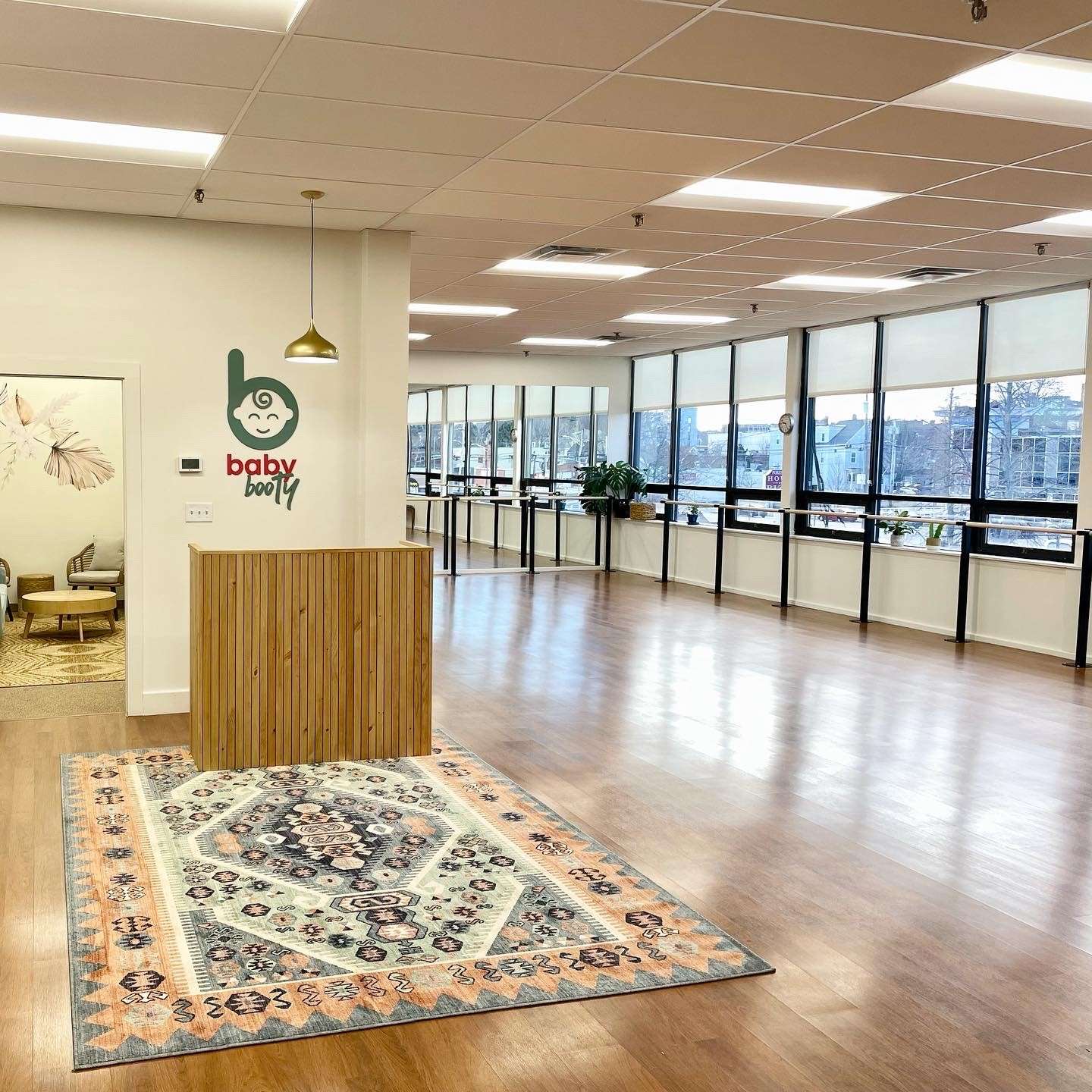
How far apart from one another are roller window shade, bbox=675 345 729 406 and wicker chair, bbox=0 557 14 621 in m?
7.45

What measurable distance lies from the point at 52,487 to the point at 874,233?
733 cm

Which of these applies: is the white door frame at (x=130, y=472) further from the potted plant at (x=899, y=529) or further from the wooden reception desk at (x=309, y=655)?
the potted plant at (x=899, y=529)

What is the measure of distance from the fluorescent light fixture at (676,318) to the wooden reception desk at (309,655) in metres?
5.50

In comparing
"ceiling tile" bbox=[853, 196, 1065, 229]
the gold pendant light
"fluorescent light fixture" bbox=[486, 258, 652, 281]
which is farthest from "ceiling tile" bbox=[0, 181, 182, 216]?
"ceiling tile" bbox=[853, 196, 1065, 229]

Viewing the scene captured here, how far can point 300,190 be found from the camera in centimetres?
555

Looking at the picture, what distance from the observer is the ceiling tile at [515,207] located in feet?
18.9

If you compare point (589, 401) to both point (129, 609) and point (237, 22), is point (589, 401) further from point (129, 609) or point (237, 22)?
point (237, 22)

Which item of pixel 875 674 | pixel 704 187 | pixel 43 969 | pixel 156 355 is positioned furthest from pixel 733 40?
pixel 875 674

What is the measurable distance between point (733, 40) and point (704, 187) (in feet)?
6.72

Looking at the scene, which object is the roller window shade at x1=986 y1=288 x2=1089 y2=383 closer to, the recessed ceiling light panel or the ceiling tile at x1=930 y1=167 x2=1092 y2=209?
the ceiling tile at x1=930 y1=167 x2=1092 y2=209

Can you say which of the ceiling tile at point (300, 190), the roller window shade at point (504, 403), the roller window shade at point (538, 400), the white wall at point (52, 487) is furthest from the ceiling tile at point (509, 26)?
the roller window shade at point (504, 403)

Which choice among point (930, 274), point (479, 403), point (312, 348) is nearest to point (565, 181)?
point (312, 348)

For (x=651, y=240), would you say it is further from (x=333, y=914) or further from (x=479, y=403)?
(x=479, y=403)

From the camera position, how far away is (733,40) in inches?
142
